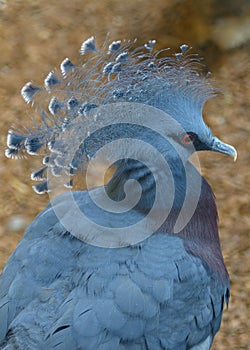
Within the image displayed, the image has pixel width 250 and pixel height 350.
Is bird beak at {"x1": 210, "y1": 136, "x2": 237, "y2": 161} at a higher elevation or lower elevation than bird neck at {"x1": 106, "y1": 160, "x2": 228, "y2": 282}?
higher

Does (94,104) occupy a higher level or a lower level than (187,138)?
higher

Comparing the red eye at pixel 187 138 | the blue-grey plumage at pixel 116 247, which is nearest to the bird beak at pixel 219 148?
the blue-grey plumage at pixel 116 247

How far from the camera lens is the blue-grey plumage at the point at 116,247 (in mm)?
2340

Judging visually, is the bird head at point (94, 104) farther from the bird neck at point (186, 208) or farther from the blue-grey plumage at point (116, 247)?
the bird neck at point (186, 208)

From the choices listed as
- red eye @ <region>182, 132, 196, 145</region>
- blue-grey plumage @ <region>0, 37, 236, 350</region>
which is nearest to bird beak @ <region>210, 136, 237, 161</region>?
blue-grey plumage @ <region>0, 37, 236, 350</region>

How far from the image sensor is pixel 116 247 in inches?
97.8

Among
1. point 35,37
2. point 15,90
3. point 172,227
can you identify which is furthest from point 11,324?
point 35,37

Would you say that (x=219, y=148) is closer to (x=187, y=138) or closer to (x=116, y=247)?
(x=187, y=138)

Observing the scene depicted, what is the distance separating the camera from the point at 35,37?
4.88 meters

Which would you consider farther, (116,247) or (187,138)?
(187,138)

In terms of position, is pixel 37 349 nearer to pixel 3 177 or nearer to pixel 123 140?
pixel 123 140

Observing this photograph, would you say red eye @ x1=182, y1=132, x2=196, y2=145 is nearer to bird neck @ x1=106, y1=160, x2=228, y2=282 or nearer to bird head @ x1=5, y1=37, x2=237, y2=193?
bird head @ x1=5, y1=37, x2=237, y2=193

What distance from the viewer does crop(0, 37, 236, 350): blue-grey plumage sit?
2.34 m

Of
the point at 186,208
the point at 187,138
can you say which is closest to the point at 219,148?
the point at 187,138
